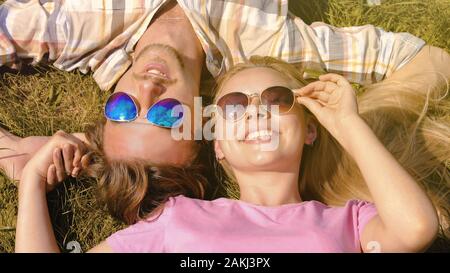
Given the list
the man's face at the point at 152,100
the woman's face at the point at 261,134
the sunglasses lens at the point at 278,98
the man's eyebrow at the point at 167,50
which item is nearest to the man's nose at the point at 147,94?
the man's face at the point at 152,100

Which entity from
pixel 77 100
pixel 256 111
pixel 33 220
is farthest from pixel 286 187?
pixel 77 100

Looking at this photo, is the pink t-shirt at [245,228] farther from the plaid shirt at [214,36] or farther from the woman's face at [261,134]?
the plaid shirt at [214,36]

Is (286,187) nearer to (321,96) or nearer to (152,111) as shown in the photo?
(321,96)

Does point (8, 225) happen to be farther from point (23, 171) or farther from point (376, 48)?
point (376, 48)

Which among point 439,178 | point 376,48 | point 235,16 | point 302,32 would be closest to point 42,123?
point 235,16

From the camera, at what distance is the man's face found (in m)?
3.14

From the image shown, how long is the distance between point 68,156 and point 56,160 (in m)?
0.07

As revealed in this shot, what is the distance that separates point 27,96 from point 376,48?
6.68 feet

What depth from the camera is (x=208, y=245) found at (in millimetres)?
2844

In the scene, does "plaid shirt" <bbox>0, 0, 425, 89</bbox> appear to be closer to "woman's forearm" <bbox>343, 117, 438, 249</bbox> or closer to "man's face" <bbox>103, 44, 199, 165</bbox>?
"man's face" <bbox>103, 44, 199, 165</bbox>

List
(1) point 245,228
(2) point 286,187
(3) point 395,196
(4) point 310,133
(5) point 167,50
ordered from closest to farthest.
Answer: (3) point 395,196, (1) point 245,228, (2) point 286,187, (4) point 310,133, (5) point 167,50

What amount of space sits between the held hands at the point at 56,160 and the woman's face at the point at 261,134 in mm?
754

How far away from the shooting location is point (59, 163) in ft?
10.9

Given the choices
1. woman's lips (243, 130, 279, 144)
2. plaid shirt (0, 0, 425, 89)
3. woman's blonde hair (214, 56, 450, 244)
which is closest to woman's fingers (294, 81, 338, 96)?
woman's blonde hair (214, 56, 450, 244)
